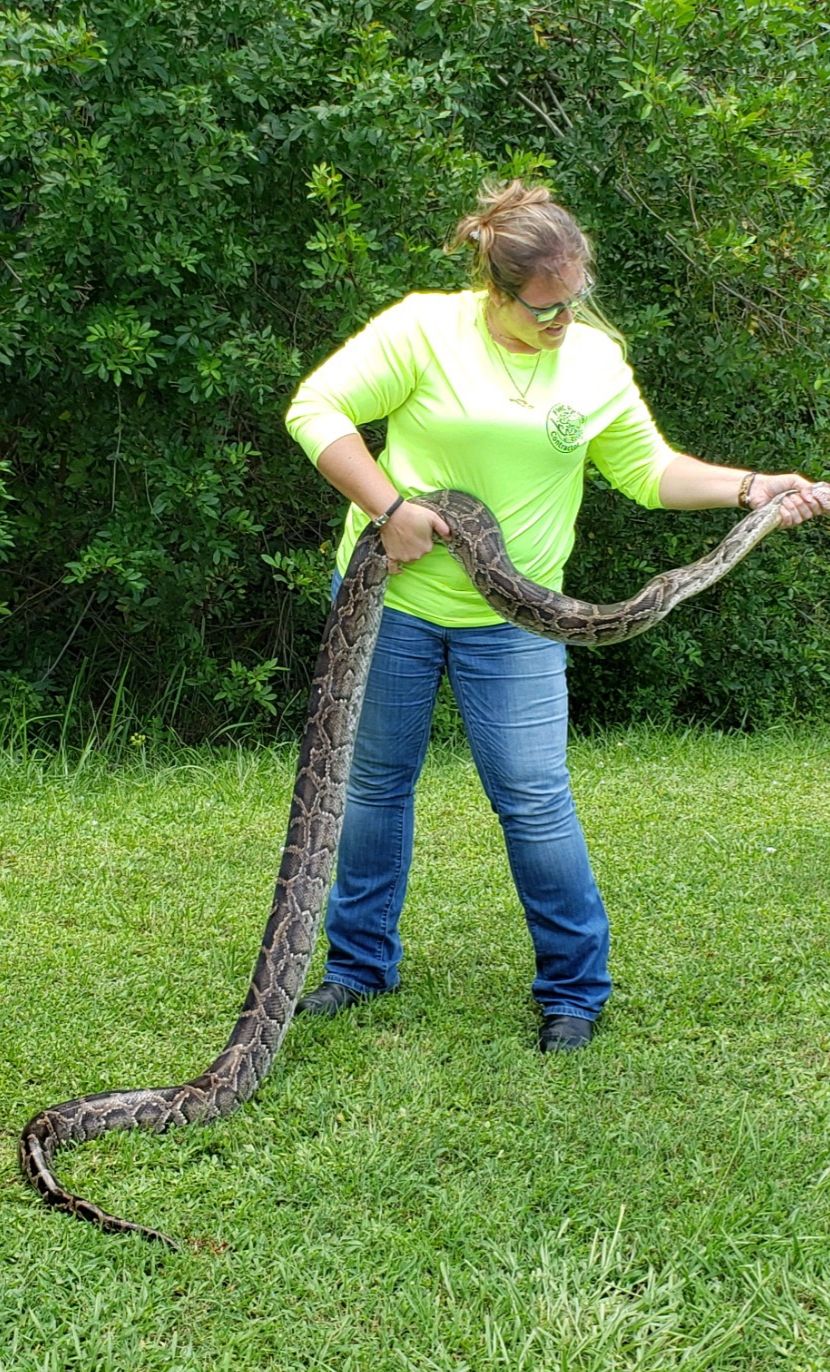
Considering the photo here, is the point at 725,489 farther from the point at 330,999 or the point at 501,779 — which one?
the point at 330,999

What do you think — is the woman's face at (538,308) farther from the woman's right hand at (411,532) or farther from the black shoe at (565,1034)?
the black shoe at (565,1034)

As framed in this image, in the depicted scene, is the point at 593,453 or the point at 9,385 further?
the point at 9,385

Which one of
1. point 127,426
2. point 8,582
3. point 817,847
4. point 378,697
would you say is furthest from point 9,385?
point 817,847

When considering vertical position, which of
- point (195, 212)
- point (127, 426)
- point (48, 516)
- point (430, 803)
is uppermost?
point (195, 212)

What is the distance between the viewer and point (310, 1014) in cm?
467

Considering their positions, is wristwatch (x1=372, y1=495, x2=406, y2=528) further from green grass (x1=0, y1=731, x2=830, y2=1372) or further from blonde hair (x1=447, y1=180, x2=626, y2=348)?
green grass (x1=0, y1=731, x2=830, y2=1372)

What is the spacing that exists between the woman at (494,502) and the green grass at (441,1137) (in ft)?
1.21

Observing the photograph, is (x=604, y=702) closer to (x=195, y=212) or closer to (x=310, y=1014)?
(x=195, y=212)

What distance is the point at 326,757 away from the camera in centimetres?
455

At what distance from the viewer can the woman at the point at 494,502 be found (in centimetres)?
407

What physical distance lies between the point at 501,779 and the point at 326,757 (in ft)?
1.97

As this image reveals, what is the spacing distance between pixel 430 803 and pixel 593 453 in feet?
10.8

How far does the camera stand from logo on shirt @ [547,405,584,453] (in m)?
4.10

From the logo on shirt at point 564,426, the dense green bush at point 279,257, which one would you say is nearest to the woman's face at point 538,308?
the logo on shirt at point 564,426
